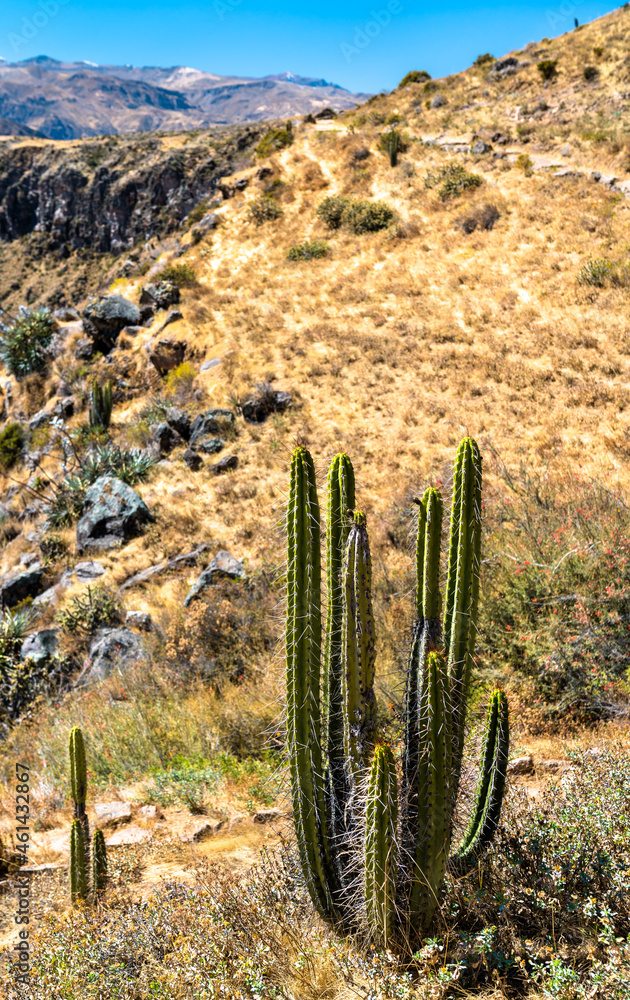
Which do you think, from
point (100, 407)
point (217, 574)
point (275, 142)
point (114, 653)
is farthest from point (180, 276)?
point (114, 653)

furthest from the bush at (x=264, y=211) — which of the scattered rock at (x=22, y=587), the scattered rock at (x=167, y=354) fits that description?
the scattered rock at (x=22, y=587)

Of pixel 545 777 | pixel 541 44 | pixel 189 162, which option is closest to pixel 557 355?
pixel 545 777

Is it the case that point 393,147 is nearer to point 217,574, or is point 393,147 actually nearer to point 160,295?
point 160,295

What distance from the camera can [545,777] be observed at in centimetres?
408

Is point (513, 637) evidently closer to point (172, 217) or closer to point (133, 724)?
point (133, 724)

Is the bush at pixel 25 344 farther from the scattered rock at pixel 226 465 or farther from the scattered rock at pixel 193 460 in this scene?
the scattered rock at pixel 226 465

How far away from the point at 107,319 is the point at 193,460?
889 centimetres

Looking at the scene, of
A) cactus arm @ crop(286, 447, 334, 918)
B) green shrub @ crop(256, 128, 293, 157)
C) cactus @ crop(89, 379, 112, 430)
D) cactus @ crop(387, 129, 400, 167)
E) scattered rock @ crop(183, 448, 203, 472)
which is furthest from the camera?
green shrub @ crop(256, 128, 293, 157)

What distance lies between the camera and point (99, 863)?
3.92m

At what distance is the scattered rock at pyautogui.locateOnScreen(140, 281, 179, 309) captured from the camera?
1864cm

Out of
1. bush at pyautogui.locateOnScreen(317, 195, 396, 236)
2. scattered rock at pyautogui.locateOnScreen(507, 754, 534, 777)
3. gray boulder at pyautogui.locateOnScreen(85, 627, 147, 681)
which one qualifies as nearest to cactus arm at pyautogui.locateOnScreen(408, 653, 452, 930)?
scattered rock at pyautogui.locateOnScreen(507, 754, 534, 777)

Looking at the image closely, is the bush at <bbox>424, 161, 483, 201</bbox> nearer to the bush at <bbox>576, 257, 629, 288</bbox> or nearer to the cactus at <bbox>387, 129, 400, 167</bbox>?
the cactus at <bbox>387, 129, 400, 167</bbox>

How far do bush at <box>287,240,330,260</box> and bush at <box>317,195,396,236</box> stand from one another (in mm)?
1342

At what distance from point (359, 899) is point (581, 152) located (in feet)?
76.2
